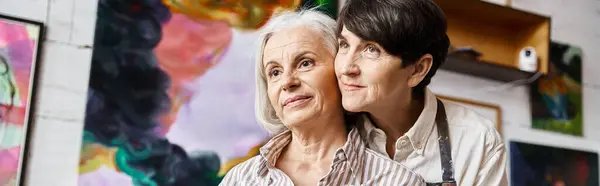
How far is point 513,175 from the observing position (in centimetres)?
295

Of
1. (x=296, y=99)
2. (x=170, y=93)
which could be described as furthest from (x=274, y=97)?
(x=170, y=93)

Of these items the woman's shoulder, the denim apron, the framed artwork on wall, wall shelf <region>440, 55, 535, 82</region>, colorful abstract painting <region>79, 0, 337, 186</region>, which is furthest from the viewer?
the framed artwork on wall

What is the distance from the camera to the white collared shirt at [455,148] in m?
1.31

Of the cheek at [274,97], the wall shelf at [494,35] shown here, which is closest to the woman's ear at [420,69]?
the cheek at [274,97]

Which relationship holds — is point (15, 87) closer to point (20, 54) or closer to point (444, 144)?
point (20, 54)

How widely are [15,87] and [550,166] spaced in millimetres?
2247

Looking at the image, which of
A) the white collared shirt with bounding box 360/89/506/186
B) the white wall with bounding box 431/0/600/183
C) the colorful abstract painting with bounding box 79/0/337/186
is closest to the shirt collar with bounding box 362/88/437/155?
the white collared shirt with bounding box 360/89/506/186

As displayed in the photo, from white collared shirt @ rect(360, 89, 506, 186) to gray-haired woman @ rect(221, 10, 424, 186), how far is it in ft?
0.29

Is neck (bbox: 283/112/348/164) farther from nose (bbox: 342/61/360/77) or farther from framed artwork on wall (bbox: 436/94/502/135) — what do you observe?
framed artwork on wall (bbox: 436/94/502/135)

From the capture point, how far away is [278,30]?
1.31 meters

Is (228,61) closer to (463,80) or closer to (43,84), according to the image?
(43,84)

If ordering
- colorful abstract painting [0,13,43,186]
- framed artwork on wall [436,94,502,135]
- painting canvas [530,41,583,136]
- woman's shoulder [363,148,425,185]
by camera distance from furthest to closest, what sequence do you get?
painting canvas [530,41,583,136] → framed artwork on wall [436,94,502,135] → colorful abstract painting [0,13,43,186] → woman's shoulder [363,148,425,185]

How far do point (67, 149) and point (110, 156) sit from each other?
139 millimetres

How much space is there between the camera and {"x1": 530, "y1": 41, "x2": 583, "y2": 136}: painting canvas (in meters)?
3.08
